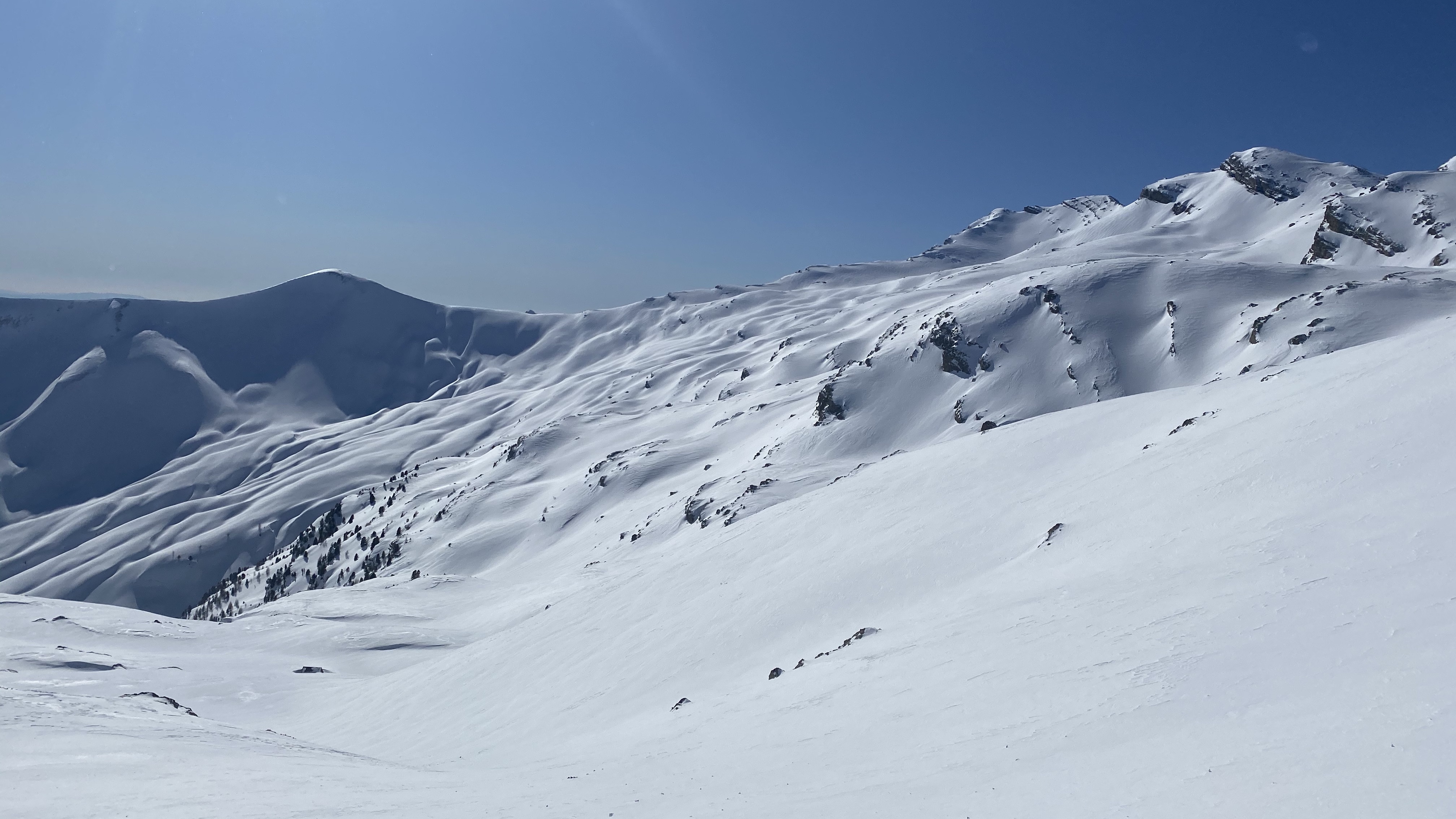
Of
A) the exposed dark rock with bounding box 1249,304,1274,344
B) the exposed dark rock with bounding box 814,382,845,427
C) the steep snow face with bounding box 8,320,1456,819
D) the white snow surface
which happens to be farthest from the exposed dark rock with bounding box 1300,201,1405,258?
the steep snow face with bounding box 8,320,1456,819

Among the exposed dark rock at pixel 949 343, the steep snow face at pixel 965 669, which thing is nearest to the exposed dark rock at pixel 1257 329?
the exposed dark rock at pixel 949 343

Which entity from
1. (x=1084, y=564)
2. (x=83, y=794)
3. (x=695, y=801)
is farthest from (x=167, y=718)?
(x=1084, y=564)

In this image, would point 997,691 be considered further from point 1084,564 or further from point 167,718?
point 167,718

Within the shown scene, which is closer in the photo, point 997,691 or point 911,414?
point 997,691

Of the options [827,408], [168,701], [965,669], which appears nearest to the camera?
[965,669]

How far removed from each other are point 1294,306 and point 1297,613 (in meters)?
74.8

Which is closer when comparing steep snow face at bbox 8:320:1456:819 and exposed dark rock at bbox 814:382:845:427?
steep snow face at bbox 8:320:1456:819

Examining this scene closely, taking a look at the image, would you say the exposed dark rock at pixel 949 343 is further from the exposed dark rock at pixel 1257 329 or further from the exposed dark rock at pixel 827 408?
the exposed dark rock at pixel 1257 329

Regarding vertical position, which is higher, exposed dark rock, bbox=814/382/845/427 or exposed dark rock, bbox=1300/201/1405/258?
exposed dark rock, bbox=1300/201/1405/258

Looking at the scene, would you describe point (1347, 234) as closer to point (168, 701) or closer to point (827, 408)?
point (827, 408)

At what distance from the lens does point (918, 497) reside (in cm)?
3762

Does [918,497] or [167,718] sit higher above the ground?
[918,497]

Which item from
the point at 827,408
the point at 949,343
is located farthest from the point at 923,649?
the point at 949,343

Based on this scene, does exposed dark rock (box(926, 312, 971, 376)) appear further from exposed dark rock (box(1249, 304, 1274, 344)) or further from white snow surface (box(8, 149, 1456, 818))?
exposed dark rock (box(1249, 304, 1274, 344))
